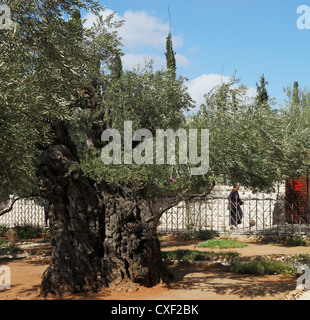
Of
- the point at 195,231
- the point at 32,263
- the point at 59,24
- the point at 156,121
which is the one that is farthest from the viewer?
the point at 195,231

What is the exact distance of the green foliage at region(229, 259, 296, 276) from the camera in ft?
33.0

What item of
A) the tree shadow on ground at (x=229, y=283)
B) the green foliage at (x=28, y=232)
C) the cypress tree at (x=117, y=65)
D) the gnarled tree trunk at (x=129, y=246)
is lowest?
the green foliage at (x=28, y=232)

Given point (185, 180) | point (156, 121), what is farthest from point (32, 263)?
point (185, 180)

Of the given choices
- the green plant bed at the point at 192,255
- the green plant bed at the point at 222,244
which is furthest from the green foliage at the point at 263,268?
the green plant bed at the point at 222,244

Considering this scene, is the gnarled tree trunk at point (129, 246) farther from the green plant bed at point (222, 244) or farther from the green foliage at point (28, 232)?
the green foliage at point (28, 232)

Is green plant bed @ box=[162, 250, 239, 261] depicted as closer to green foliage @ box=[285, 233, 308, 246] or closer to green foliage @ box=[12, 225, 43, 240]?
green foliage @ box=[285, 233, 308, 246]

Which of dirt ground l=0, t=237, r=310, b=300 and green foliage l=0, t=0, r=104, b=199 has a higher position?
green foliage l=0, t=0, r=104, b=199

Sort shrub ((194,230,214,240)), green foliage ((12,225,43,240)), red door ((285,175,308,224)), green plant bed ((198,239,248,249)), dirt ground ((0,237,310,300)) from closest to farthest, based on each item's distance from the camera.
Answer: dirt ground ((0,237,310,300)), green plant bed ((198,239,248,249)), shrub ((194,230,214,240)), red door ((285,175,308,224)), green foliage ((12,225,43,240))

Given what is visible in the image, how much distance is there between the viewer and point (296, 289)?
7.91 meters

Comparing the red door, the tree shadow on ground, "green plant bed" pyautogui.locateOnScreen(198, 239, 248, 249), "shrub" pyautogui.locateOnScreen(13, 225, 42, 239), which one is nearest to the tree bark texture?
the tree shadow on ground

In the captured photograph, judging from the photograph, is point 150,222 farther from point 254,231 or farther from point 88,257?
point 254,231

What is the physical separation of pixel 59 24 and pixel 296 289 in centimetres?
705

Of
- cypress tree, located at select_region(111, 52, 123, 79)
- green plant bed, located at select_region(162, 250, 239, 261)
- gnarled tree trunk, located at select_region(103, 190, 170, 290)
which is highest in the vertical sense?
cypress tree, located at select_region(111, 52, 123, 79)

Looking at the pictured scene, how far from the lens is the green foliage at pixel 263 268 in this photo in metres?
10.1
